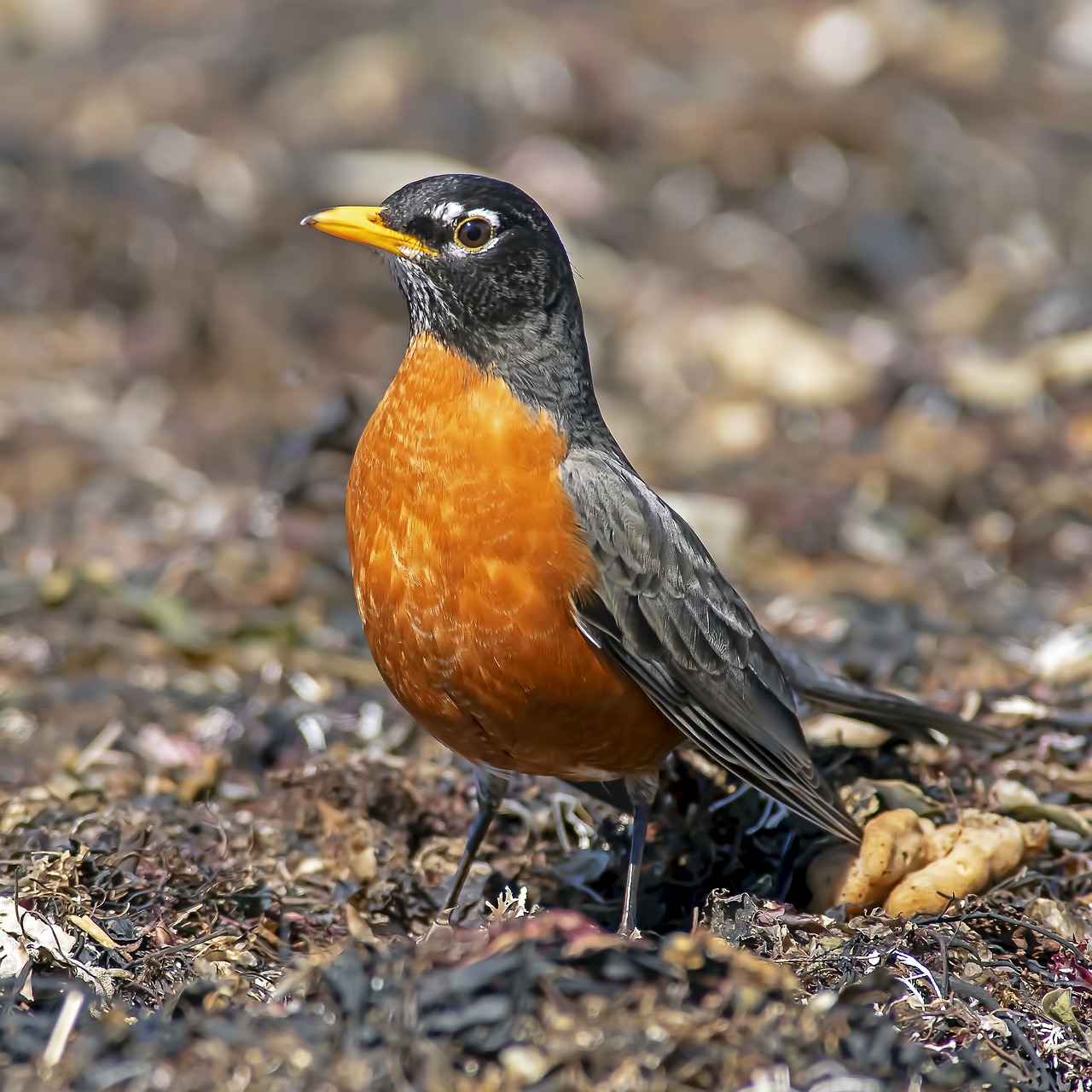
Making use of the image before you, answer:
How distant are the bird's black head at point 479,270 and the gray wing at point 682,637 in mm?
333

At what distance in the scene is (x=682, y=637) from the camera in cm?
480

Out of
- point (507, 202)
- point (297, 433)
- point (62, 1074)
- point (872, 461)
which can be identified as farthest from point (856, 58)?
point (62, 1074)

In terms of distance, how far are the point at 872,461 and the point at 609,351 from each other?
8.21 ft

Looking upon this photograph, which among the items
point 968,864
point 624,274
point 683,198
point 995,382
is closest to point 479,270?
point 968,864

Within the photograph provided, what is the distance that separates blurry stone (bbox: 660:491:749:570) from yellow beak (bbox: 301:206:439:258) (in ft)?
10.4

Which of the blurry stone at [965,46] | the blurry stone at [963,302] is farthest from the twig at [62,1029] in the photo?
the blurry stone at [965,46]

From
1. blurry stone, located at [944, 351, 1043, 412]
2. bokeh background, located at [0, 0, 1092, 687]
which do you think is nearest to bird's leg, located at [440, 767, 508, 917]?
bokeh background, located at [0, 0, 1092, 687]

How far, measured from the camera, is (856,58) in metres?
13.2

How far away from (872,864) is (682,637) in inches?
35.2

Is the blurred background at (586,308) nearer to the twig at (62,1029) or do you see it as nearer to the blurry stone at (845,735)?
the blurry stone at (845,735)

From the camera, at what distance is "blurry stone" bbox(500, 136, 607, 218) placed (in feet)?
38.0

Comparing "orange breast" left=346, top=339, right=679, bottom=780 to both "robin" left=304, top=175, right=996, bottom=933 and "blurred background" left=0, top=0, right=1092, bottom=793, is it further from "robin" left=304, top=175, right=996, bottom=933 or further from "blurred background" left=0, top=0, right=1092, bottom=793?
"blurred background" left=0, top=0, right=1092, bottom=793

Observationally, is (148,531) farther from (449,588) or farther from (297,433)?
(449,588)

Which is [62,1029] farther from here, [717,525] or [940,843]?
[717,525]
